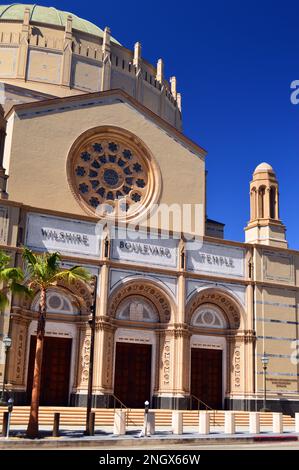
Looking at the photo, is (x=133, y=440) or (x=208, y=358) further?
(x=208, y=358)

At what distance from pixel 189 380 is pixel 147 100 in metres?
23.6

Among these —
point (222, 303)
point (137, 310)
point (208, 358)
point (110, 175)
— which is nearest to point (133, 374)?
point (137, 310)

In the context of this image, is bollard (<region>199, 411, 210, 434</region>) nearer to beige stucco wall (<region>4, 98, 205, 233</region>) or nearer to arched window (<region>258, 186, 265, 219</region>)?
beige stucco wall (<region>4, 98, 205, 233</region>)

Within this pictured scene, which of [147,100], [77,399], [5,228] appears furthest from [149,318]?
[147,100]

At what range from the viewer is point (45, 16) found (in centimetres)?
5031

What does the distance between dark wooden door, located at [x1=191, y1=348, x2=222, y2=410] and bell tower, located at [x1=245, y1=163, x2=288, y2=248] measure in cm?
833

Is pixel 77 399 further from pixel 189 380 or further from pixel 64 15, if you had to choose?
pixel 64 15

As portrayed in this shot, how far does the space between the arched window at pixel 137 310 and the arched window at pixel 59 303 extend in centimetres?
273

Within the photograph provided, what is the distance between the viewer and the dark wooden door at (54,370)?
33.8 metres

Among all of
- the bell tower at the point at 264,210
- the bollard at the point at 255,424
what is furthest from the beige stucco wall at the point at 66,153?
the bollard at the point at 255,424

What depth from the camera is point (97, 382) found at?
3366 centimetres

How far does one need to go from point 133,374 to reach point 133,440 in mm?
12585

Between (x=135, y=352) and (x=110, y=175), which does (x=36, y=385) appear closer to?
(x=135, y=352)

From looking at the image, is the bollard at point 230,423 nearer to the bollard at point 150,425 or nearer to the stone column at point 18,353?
the bollard at point 150,425
